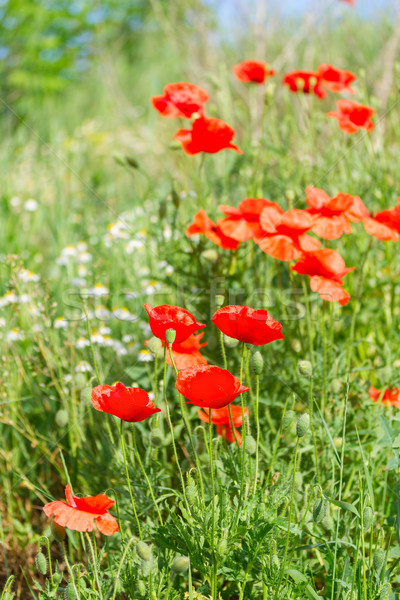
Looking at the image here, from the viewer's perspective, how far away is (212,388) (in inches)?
38.9

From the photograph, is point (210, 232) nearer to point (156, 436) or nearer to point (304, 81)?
point (156, 436)

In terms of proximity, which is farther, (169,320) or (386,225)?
(386,225)

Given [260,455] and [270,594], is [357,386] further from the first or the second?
[270,594]

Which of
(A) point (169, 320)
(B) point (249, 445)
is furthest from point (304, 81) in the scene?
(B) point (249, 445)

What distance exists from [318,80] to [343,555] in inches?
60.7

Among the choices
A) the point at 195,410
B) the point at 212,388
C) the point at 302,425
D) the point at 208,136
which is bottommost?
the point at 195,410

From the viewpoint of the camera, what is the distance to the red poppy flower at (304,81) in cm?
205

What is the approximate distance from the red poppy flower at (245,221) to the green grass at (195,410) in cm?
18

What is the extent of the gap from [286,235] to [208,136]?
0.40 meters

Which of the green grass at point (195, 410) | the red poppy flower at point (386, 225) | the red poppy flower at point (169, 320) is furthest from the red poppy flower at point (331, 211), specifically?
the red poppy flower at point (169, 320)

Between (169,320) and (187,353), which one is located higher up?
(169,320)

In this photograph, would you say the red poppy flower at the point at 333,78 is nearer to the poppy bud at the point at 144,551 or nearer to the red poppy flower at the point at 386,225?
the red poppy flower at the point at 386,225

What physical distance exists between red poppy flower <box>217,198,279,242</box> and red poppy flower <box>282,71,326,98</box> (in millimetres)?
730

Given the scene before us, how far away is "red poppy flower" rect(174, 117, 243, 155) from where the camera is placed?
1.62m
